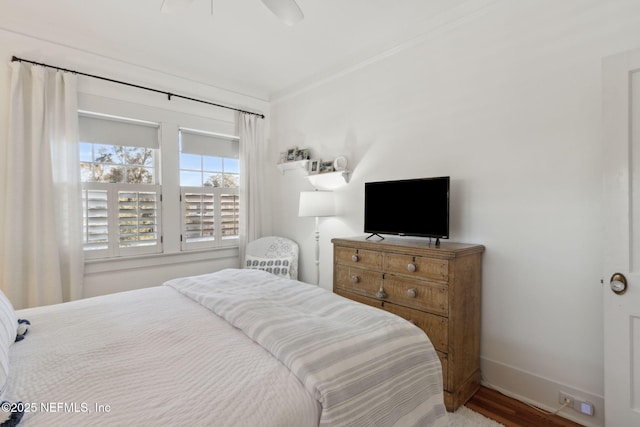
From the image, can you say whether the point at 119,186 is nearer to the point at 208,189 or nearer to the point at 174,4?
the point at 208,189

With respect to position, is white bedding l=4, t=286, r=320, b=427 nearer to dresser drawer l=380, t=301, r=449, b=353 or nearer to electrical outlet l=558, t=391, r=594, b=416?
dresser drawer l=380, t=301, r=449, b=353

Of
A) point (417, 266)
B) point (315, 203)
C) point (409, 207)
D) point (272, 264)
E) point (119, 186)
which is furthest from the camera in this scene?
point (272, 264)

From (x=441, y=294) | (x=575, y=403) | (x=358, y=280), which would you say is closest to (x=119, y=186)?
(x=358, y=280)

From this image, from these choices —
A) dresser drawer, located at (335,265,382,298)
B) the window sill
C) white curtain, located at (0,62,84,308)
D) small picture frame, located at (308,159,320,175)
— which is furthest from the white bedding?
small picture frame, located at (308,159,320,175)

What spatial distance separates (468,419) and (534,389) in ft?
1.73

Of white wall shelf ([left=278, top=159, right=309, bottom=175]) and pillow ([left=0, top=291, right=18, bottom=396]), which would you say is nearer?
pillow ([left=0, top=291, right=18, bottom=396])

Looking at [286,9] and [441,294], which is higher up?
[286,9]

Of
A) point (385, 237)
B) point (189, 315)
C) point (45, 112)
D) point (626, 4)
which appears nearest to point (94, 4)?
point (45, 112)

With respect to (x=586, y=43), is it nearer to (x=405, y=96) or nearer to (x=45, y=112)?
(x=405, y=96)

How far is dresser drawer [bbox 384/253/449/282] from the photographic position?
76.2 inches

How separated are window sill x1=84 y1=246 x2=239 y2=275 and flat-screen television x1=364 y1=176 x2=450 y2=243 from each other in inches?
75.4

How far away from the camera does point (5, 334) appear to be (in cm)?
111

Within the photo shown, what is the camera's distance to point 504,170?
2104 mm

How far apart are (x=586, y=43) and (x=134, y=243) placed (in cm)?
394
